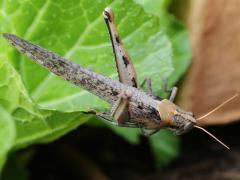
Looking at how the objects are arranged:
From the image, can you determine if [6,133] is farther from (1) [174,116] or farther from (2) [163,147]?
(2) [163,147]

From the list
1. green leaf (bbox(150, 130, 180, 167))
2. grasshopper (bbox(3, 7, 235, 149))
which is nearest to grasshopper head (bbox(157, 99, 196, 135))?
grasshopper (bbox(3, 7, 235, 149))

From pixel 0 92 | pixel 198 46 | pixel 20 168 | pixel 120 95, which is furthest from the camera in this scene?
pixel 198 46

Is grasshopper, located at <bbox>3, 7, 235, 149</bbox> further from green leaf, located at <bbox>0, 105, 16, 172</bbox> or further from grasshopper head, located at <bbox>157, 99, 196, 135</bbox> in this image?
green leaf, located at <bbox>0, 105, 16, 172</bbox>

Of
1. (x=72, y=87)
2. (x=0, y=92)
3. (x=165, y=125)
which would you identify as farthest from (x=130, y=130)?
(x=0, y=92)

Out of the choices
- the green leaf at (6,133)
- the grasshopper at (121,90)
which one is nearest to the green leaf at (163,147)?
the grasshopper at (121,90)

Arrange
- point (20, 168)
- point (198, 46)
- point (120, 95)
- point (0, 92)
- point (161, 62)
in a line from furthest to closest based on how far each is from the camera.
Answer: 1. point (198, 46)
2. point (20, 168)
3. point (161, 62)
4. point (120, 95)
5. point (0, 92)

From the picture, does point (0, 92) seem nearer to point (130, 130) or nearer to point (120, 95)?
point (120, 95)

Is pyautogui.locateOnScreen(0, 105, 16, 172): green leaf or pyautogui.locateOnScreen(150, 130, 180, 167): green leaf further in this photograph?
pyautogui.locateOnScreen(150, 130, 180, 167): green leaf

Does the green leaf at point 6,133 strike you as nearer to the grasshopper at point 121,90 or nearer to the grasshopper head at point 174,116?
the grasshopper at point 121,90
